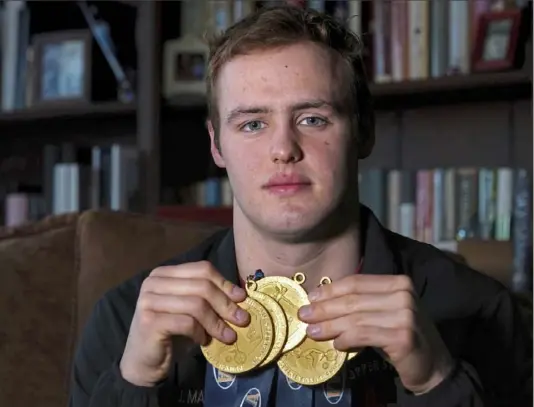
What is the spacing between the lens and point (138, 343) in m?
1.03

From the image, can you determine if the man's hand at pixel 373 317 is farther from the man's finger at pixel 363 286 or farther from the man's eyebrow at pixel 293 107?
the man's eyebrow at pixel 293 107

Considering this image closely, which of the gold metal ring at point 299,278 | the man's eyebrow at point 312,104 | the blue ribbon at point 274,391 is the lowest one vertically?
the blue ribbon at point 274,391

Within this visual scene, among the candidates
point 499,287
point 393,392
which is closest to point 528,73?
point 499,287

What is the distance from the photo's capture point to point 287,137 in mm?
1059

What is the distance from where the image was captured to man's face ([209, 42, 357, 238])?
1061mm

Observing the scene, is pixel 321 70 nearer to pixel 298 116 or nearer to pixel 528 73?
pixel 298 116

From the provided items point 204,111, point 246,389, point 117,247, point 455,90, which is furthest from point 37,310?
point 455,90

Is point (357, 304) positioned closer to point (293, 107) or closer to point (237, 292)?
point (237, 292)

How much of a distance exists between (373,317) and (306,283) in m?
0.21

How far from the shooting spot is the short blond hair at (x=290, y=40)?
1.12 meters

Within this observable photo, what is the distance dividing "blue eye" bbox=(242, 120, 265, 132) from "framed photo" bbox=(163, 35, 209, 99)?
1.03m

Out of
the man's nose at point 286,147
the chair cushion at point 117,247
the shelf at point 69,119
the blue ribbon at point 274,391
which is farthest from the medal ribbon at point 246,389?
the shelf at point 69,119

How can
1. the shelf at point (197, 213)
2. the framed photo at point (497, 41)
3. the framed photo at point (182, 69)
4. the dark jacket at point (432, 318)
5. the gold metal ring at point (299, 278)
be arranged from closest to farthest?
the gold metal ring at point (299, 278) → the dark jacket at point (432, 318) → the framed photo at point (497, 41) → the shelf at point (197, 213) → the framed photo at point (182, 69)

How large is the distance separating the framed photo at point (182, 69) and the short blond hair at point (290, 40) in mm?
895
